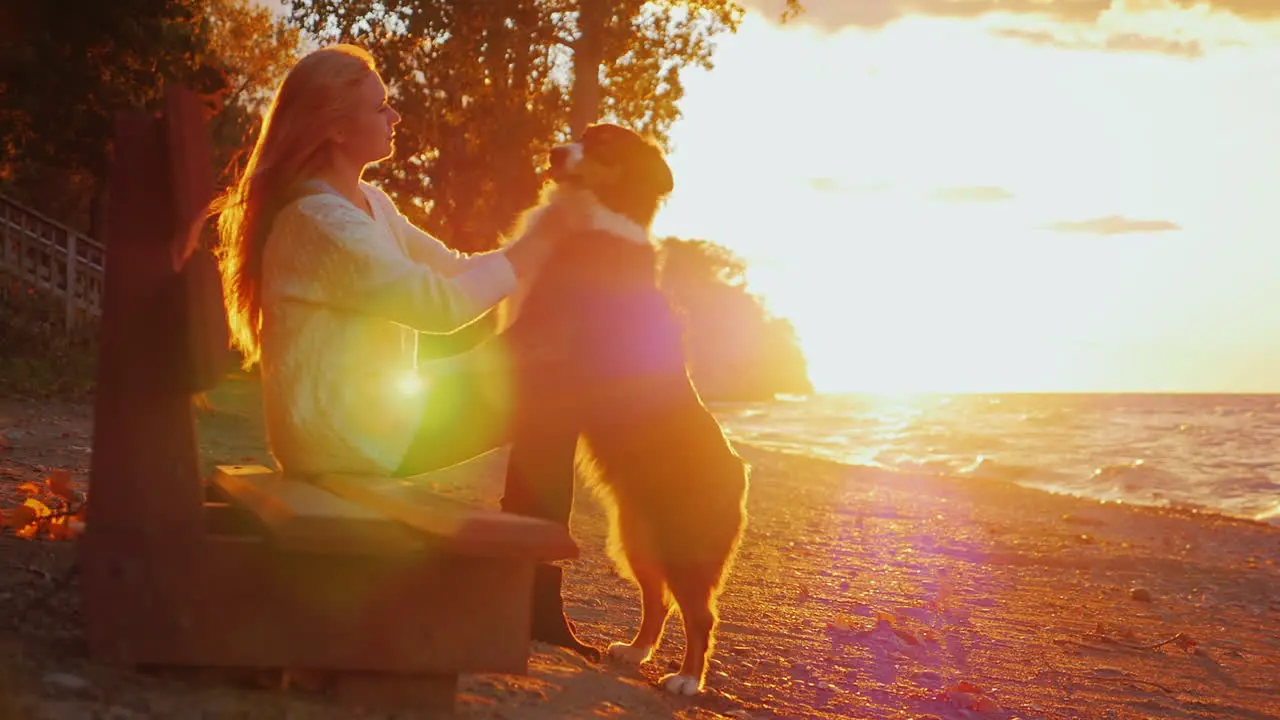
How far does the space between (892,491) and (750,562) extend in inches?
301

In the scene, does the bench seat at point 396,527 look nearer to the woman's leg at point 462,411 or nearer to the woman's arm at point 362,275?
the woman's arm at point 362,275

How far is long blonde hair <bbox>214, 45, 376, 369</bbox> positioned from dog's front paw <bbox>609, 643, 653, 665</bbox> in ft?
5.39

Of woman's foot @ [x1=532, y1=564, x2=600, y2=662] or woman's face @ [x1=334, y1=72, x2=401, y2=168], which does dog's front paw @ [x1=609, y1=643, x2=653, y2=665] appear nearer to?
woman's foot @ [x1=532, y1=564, x2=600, y2=662]

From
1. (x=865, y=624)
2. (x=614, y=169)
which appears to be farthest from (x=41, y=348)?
(x=614, y=169)

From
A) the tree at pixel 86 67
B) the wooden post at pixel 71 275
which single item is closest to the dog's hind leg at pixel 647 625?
the tree at pixel 86 67

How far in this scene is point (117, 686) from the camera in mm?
2385

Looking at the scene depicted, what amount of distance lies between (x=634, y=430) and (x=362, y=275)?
1194 mm

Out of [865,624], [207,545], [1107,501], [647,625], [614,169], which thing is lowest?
[1107,501]

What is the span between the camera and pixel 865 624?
5.73 metres

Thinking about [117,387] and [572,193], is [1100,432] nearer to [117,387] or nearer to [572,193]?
[572,193]

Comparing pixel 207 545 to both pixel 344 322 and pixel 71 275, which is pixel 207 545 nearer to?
pixel 344 322

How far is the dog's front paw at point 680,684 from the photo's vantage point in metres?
3.67

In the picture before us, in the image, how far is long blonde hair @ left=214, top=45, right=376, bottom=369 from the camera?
9.79ft

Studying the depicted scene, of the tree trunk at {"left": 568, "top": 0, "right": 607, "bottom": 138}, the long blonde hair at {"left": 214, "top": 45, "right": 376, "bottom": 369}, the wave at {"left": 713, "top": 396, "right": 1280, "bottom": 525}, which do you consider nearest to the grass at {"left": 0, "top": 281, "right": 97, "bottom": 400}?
the tree trunk at {"left": 568, "top": 0, "right": 607, "bottom": 138}
